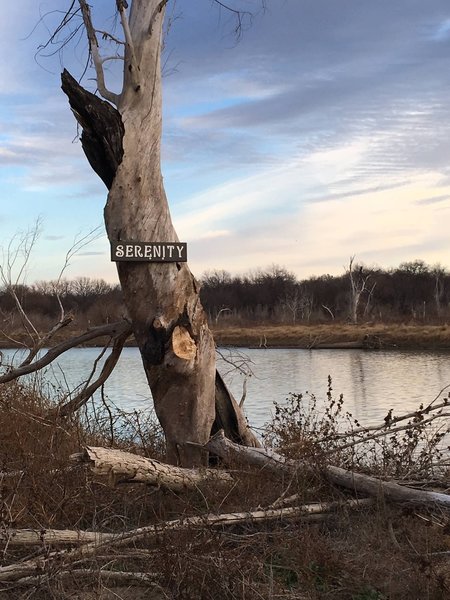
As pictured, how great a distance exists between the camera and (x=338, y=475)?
5.61 meters

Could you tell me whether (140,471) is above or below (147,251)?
below

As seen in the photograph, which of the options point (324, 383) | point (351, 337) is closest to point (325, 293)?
point (351, 337)

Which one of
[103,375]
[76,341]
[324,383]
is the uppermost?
[76,341]

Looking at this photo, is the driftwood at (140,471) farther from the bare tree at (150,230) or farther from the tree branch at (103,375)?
the tree branch at (103,375)

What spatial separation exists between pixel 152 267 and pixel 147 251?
0.16 meters

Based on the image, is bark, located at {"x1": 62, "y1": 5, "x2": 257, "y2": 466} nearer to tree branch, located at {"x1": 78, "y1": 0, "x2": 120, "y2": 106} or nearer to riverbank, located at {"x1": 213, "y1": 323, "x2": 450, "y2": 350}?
tree branch, located at {"x1": 78, "y1": 0, "x2": 120, "y2": 106}

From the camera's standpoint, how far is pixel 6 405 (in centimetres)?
802

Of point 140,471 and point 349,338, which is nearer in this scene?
point 140,471

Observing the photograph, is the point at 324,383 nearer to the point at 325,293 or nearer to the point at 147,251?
the point at 147,251

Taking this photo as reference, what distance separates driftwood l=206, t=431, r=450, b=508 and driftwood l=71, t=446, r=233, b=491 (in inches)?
11.6

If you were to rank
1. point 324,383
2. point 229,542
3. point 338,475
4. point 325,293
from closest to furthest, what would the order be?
point 229,542
point 338,475
point 324,383
point 325,293

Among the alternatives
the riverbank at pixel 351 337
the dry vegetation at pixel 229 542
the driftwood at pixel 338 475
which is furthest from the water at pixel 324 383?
the riverbank at pixel 351 337

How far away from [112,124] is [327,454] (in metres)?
3.25

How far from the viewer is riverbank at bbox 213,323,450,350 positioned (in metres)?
40.2
